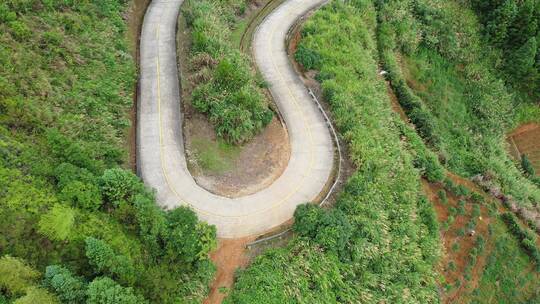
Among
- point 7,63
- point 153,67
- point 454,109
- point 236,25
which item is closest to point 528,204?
point 454,109

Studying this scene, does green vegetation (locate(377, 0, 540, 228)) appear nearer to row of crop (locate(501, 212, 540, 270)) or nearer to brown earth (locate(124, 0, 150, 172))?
row of crop (locate(501, 212, 540, 270))

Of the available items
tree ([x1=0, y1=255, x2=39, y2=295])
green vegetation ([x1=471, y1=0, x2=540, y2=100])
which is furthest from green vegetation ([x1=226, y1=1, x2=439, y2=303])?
green vegetation ([x1=471, y1=0, x2=540, y2=100])

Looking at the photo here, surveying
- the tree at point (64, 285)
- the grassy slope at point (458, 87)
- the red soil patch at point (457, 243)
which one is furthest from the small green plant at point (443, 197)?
the tree at point (64, 285)

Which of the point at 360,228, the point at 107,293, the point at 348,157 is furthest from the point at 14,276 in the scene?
the point at 348,157

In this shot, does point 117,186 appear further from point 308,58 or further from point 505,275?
point 505,275

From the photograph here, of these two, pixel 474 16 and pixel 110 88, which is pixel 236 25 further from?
pixel 474 16
